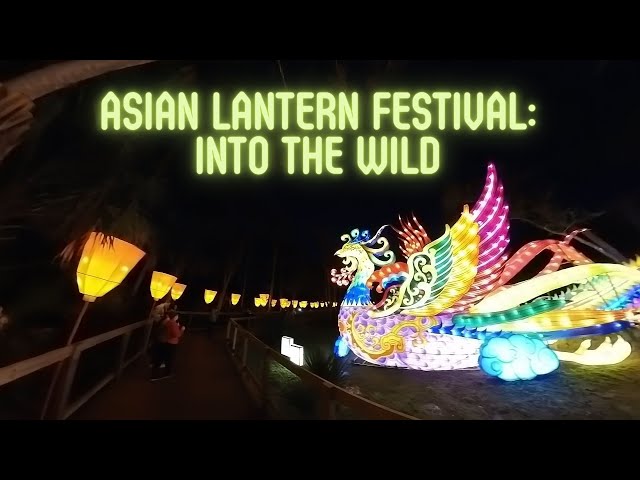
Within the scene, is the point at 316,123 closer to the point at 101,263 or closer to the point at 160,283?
the point at 101,263

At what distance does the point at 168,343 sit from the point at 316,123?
263 centimetres

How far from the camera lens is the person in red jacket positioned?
16.8ft

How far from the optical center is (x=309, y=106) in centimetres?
401

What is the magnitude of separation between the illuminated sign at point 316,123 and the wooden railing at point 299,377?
4.92 ft

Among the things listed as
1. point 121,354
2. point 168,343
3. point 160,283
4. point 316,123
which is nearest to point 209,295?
point 160,283

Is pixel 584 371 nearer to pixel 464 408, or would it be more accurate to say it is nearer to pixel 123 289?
pixel 464 408

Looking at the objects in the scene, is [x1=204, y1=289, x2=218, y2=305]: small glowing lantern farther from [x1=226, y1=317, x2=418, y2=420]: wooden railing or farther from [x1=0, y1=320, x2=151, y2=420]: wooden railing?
[x1=0, y1=320, x2=151, y2=420]: wooden railing

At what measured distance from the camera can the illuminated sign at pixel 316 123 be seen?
13.1 feet

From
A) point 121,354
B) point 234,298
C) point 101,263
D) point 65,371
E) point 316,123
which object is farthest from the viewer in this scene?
point 234,298

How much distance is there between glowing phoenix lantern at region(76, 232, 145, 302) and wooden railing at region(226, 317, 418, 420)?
132cm

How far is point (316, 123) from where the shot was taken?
401 centimetres

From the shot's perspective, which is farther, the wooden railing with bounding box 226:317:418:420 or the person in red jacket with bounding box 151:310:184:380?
the person in red jacket with bounding box 151:310:184:380

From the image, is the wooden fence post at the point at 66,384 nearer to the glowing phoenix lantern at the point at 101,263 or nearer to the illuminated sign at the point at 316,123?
the glowing phoenix lantern at the point at 101,263

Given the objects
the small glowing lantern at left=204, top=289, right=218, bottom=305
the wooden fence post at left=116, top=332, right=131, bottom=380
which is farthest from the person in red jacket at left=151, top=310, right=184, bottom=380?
the small glowing lantern at left=204, top=289, right=218, bottom=305
